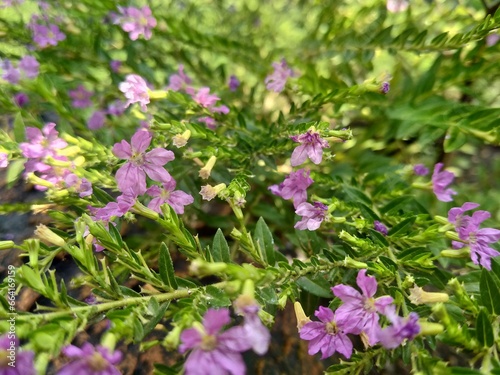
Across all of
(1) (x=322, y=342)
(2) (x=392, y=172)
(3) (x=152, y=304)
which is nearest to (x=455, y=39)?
(2) (x=392, y=172)

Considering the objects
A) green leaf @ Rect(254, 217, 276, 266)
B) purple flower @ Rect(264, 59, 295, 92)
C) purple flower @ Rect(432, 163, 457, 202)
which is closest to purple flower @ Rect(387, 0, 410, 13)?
purple flower @ Rect(264, 59, 295, 92)

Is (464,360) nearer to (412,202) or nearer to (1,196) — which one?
(412,202)

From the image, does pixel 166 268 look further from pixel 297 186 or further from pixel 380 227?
pixel 380 227

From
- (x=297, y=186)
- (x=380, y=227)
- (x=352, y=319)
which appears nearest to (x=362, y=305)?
(x=352, y=319)

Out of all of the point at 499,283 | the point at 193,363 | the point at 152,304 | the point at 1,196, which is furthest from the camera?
the point at 1,196

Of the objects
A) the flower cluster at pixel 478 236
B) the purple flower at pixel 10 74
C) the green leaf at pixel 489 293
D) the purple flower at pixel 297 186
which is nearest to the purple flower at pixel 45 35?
the purple flower at pixel 10 74

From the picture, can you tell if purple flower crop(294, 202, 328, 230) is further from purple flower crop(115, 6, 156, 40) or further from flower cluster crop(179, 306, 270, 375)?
purple flower crop(115, 6, 156, 40)
